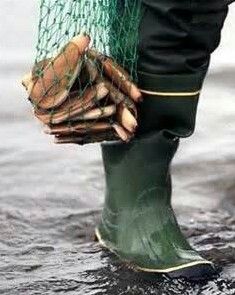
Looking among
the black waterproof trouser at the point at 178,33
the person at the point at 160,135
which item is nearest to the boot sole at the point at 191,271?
the person at the point at 160,135

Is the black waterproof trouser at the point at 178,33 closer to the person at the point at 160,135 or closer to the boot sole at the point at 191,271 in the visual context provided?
the person at the point at 160,135

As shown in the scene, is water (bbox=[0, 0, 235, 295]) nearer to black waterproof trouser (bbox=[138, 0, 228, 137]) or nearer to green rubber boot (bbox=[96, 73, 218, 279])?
green rubber boot (bbox=[96, 73, 218, 279])

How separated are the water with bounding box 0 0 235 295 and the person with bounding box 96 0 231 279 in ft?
0.24

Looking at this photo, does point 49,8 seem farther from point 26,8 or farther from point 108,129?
point 26,8

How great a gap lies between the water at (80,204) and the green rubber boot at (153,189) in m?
0.06

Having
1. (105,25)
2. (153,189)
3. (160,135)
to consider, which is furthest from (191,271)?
(105,25)

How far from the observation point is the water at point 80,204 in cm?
310

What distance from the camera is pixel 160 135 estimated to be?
3.08 metres

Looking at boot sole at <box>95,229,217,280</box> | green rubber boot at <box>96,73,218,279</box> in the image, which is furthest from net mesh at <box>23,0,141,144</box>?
boot sole at <box>95,229,217,280</box>

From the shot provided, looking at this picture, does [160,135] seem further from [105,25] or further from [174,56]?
[105,25]

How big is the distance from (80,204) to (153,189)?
2.53 ft

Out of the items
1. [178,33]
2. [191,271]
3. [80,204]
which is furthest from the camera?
[80,204]

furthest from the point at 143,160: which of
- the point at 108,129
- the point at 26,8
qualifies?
the point at 26,8

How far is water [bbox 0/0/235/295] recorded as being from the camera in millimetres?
3100
